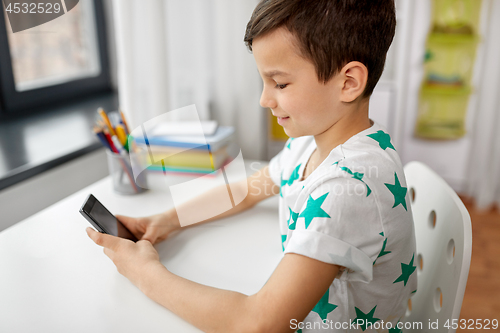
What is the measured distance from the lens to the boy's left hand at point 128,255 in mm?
575

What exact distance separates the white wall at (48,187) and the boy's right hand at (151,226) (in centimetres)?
43

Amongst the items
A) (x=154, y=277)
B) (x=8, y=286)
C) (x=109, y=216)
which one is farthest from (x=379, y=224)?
(x=8, y=286)

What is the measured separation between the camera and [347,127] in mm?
602

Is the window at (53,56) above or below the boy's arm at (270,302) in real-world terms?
above

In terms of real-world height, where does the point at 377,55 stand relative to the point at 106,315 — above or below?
above

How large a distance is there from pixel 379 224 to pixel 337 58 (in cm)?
23

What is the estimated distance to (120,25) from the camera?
3.59 feet

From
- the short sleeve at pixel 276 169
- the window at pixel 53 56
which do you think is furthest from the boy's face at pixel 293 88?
the window at pixel 53 56

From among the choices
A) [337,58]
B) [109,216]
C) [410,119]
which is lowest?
[410,119]

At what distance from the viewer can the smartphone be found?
609 millimetres

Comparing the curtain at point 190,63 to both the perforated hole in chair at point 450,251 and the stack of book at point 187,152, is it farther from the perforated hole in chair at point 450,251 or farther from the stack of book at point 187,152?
the perforated hole in chair at point 450,251

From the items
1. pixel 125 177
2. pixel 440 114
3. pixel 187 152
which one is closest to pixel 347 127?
pixel 187 152

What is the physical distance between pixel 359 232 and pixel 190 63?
97 centimetres

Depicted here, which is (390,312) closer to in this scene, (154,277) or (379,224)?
(379,224)
